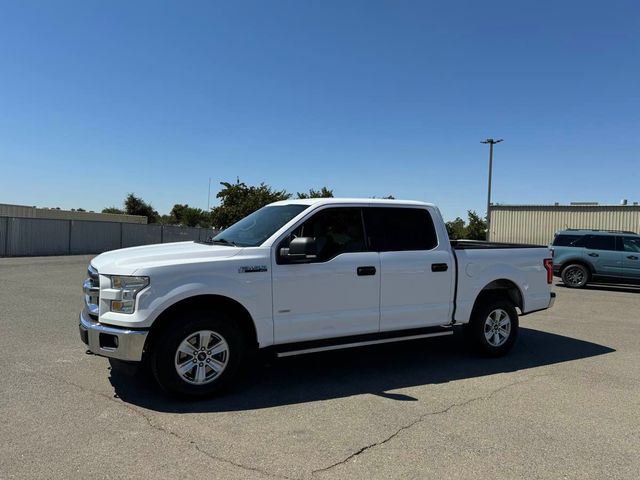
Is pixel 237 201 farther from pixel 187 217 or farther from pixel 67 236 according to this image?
pixel 187 217

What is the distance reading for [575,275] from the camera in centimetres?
1634

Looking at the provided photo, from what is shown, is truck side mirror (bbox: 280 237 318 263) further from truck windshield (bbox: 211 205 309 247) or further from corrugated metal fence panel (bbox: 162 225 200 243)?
corrugated metal fence panel (bbox: 162 225 200 243)

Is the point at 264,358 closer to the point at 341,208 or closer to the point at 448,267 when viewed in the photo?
the point at 341,208

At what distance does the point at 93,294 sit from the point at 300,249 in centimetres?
205

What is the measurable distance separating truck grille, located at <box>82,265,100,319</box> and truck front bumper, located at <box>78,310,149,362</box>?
0.58ft

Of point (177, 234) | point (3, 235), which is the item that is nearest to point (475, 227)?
point (177, 234)

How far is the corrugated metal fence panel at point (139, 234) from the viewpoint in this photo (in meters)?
32.4

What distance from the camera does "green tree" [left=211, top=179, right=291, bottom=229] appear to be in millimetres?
45000

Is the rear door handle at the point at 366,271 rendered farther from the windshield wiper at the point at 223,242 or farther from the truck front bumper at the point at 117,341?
the truck front bumper at the point at 117,341

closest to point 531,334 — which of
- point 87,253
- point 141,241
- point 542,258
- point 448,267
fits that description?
point 542,258

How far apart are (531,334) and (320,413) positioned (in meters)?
5.13

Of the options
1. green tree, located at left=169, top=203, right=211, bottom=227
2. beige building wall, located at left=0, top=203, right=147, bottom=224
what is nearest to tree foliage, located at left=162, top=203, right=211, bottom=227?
green tree, located at left=169, top=203, right=211, bottom=227

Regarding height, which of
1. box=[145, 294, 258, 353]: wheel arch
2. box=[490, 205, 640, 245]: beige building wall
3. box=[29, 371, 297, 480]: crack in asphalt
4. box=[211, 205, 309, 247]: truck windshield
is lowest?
box=[29, 371, 297, 480]: crack in asphalt

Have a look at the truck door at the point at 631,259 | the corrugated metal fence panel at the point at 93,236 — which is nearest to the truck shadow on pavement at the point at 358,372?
the truck door at the point at 631,259
